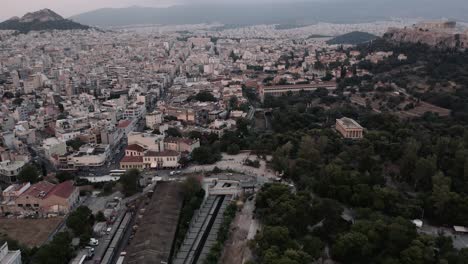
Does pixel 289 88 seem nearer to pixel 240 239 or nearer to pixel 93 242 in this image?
pixel 240 239

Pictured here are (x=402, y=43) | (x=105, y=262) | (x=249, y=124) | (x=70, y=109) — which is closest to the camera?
(x=105, y=262)

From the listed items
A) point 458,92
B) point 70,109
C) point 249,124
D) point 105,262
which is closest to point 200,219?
point 105,262

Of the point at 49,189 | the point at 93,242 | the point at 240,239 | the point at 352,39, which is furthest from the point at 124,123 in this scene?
the point at 352,39

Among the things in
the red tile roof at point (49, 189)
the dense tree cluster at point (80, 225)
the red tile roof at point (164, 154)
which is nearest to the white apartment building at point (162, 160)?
the red tile roof at point (164, 154)

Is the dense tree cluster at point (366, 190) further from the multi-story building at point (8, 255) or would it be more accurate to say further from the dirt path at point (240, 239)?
the multi-story building at point (8, 255)

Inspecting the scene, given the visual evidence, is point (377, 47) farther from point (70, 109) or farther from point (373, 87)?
point (70, 109)
